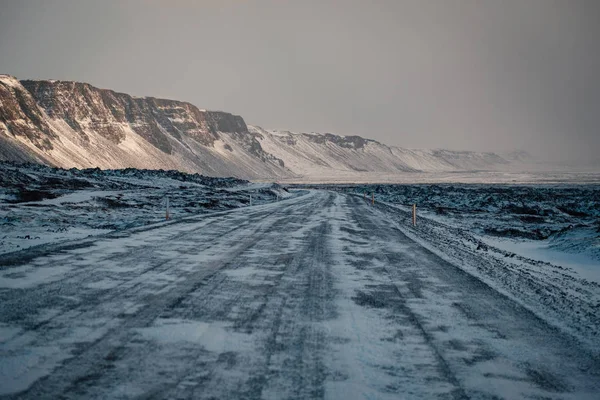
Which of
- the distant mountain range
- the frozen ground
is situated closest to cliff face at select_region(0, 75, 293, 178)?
the distant mountain range

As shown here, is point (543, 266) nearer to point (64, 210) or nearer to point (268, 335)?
point (268, 335)

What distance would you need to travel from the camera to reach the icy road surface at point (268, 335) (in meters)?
3.18

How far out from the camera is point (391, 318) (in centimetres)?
482

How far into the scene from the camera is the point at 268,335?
414 centimetres

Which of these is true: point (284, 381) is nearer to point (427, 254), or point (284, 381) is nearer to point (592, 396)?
point (592, 396)

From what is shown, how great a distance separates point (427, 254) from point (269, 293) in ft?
16.8

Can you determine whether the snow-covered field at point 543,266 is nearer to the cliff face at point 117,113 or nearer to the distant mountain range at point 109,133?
the distant mountain range at point 109,133

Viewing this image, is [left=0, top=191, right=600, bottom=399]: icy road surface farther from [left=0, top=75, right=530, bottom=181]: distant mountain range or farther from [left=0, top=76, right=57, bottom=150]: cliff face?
[left=0, top=76, right=57, bottom=150]: cliff face

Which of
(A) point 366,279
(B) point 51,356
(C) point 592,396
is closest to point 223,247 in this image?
(A) point 366,279

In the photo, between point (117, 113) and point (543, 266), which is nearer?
point (543, 266)

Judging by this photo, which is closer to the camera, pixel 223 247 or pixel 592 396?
pixel 592 396

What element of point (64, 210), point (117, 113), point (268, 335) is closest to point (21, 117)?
point (117, 113)

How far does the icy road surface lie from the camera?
318 cm

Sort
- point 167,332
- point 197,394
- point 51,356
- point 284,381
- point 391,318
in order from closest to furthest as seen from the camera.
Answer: point 197,394
point 284,381
point 51,356
point 167,332
point 391,318
